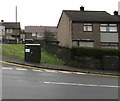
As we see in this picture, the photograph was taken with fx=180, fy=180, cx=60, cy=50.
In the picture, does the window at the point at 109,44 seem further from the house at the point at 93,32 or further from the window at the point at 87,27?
the window at the point at 87,27

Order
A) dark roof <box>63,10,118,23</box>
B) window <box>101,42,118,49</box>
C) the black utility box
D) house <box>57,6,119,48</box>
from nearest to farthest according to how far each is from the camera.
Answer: the black utility box → house <box>57,6,119,48</box> → dark roof <box>63,10,118,23</box> → window <box>101,42,118,49</box>

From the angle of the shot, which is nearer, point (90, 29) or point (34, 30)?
point (90, 29)

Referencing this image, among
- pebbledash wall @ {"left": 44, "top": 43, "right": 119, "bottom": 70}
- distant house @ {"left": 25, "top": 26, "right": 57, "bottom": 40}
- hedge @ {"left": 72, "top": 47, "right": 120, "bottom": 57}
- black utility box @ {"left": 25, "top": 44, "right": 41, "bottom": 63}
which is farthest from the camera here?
distant house @ {"left": 25, "top": 26, "right": 57, "bottom": 40}

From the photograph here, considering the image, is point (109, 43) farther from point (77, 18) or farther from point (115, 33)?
point (77, 18)

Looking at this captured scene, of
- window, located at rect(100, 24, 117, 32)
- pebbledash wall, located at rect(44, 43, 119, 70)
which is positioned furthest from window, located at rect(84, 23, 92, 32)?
pebbledash wall, located at rect(44, 43, 119, 70)

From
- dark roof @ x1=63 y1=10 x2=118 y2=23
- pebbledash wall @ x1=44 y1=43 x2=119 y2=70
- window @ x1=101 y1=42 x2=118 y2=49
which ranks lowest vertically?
pebbledash wall @ x1=44 y1=43 x2=119 y2=70

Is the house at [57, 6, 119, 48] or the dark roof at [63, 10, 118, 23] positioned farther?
the dark roof at [63, 10, 118, 23]

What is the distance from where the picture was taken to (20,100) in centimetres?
650

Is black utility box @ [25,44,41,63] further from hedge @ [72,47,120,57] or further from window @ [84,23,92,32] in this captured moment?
window @ [84,23,92,32]

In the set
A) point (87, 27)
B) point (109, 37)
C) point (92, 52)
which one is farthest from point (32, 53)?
point (109, 37)

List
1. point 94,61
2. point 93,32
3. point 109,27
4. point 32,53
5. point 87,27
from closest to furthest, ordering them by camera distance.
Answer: point 32,53
point 94,61
point 93,32
point 87,27
point 109,27

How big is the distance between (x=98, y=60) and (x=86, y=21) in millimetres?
12234

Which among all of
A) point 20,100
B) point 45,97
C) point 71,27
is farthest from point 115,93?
point 71,27

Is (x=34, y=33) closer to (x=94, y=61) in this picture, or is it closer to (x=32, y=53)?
(x=94, y=61)
